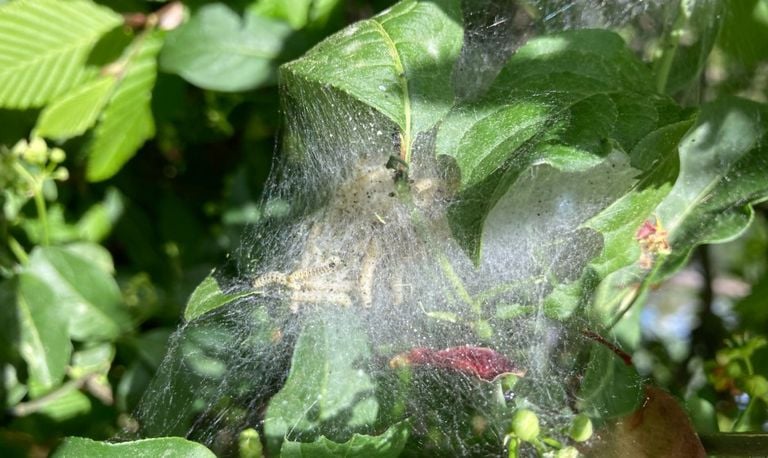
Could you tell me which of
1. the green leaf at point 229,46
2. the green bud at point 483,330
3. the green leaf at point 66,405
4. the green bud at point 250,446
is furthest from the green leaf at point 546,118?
the green leaf at point 66,405

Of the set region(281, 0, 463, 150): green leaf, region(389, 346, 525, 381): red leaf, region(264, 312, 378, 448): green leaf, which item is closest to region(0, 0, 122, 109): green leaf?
region(281, 0, 463, 150): green leaf

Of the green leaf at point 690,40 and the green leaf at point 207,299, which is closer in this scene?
the green leaf at point 207,299

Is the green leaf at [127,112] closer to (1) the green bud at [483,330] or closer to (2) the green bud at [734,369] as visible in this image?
(1) the green bud at [483,330]

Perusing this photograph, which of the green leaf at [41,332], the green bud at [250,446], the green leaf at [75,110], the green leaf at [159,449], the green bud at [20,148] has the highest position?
the green leaf at [75,110]

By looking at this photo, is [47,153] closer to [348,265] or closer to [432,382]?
[348,265]

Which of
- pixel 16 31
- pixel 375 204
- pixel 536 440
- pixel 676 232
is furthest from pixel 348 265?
pixel 16 31

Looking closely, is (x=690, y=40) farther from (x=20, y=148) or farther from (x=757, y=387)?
(x=20, y=148)

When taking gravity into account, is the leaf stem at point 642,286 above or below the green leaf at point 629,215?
below

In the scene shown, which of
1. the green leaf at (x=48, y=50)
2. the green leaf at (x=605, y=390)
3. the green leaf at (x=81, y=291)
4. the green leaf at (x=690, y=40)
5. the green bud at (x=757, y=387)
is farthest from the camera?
the green leaf at (x=81, y=291)
